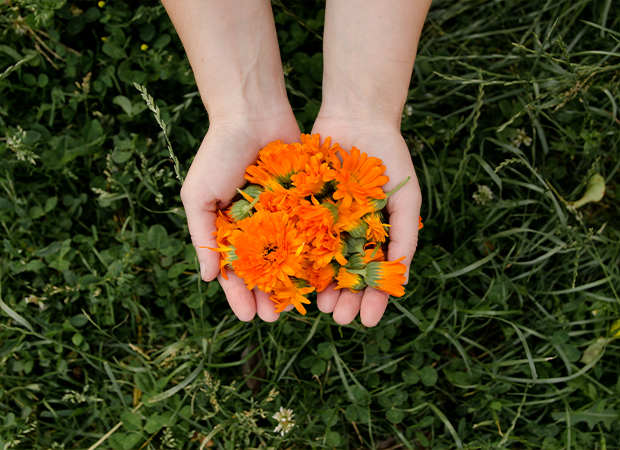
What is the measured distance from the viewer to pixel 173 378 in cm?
272

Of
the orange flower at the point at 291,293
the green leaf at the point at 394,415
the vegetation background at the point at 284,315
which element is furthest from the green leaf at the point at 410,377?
the orange flower at the point at 291,293

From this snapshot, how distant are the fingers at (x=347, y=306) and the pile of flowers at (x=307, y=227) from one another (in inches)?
5.7

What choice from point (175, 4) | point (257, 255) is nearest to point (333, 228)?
point (257, 255)

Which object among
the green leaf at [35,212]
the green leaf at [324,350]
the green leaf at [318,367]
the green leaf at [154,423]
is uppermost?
the green leaf at [35,212]

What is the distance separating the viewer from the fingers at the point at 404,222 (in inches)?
84.7

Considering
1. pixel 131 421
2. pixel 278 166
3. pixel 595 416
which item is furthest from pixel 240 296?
pixel 595 416

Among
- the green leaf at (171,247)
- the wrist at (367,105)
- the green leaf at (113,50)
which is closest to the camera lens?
the wrist at (367,105)

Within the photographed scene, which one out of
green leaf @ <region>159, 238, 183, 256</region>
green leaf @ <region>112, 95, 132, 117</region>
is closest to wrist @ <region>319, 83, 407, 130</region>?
green leaf @ <region>159, 238, 183, 256</region>

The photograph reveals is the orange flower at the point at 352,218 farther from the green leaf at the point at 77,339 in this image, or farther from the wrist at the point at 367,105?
the green leaf at the point at 77,339

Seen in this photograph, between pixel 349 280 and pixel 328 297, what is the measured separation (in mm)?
228

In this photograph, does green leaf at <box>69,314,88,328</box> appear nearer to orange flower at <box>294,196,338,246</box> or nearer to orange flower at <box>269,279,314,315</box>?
orange flower at <box>269,279,314,315</box>

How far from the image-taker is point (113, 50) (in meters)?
2.86

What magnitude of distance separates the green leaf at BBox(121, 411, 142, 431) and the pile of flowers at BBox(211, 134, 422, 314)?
1.16 m

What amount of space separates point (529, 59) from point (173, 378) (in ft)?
9.94
